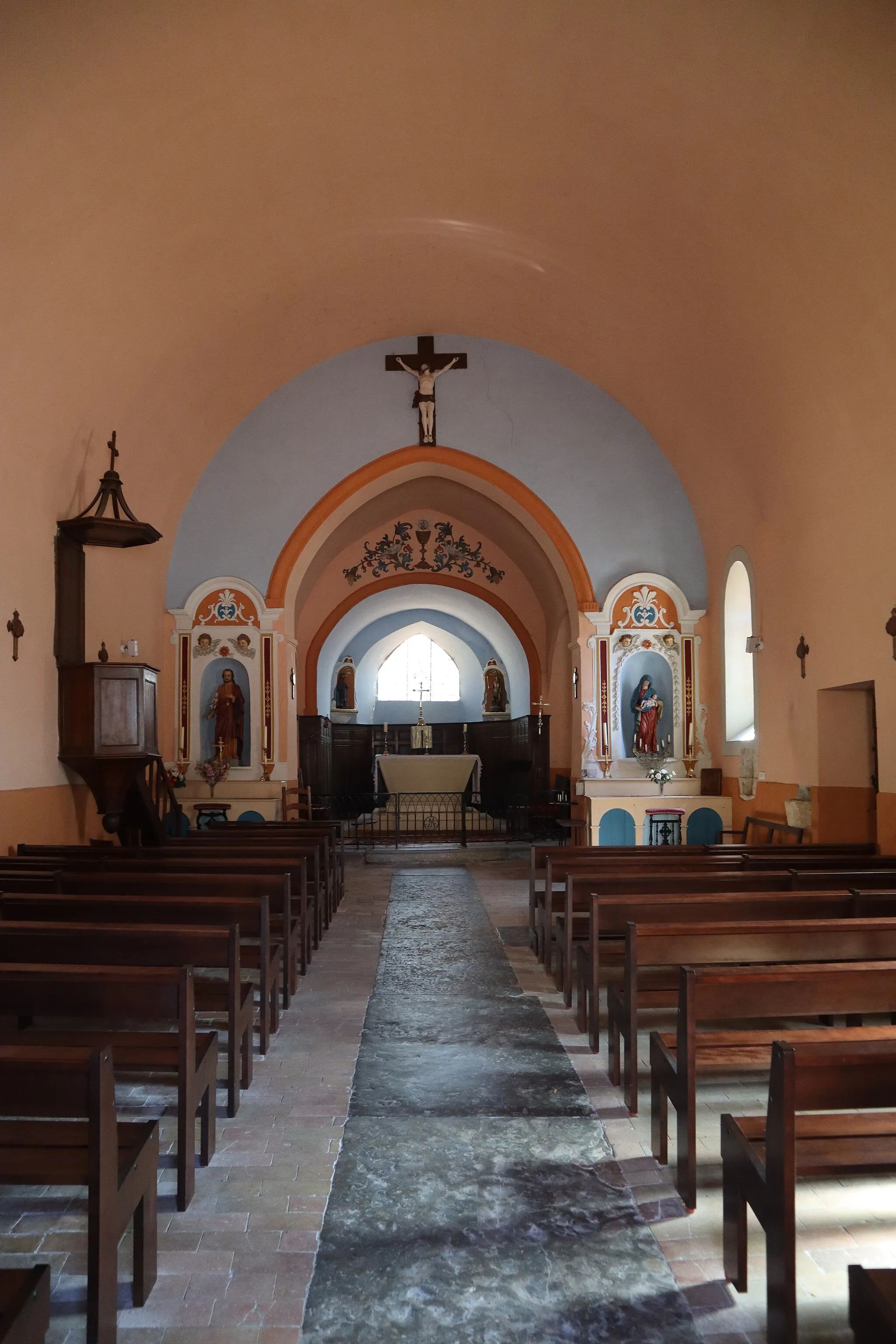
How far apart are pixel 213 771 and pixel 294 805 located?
4.11 feet

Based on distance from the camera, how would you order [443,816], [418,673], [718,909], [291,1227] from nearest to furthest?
[291,1227] < [718,909] < [443,816] < [418,673]

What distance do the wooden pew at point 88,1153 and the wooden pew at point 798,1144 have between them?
153 centimetres

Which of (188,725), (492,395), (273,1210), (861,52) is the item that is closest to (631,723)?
(492,395)

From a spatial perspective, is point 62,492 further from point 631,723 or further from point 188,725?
point 631,723

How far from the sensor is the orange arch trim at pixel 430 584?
16469mm

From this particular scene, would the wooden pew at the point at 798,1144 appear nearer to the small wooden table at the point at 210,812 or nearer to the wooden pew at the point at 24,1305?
the wooden pew at the point at 24,1305

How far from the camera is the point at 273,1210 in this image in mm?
3098

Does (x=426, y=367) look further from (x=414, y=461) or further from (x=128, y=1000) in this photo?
(x=128, y=1000)

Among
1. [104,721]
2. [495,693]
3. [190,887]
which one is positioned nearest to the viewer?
[190,887]

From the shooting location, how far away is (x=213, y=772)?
456 inches

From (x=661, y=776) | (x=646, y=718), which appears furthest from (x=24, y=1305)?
(x=646, y=718)

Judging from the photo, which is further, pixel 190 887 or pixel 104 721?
pixel 104 721

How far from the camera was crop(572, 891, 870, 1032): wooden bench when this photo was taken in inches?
175

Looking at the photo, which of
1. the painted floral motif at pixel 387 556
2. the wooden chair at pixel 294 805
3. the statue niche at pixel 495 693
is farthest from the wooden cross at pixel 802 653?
the statue niche at pixel 495 693
